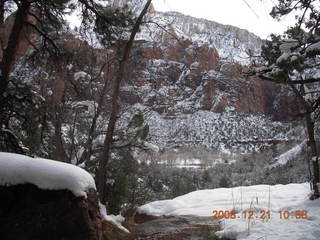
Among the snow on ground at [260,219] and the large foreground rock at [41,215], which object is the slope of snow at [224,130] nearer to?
the snow on ground at [260,219]

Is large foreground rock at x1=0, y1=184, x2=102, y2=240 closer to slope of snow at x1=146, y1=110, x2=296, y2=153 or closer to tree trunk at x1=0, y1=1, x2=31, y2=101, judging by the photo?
tree trunk at x1=0, y1=1, x2=31, y2=101

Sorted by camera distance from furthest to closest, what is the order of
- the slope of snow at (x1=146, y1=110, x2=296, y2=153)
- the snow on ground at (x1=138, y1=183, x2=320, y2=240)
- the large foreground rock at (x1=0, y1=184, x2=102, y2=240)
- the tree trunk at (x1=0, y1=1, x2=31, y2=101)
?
1. the slope of snow at (x1=146, y1=110, x2=296, y2=153)
2. the tree trunk at (x1=0, y1=1, x2=31, y2=101)
3. the snow on ground at (x1=138, y1=183, x2=320, y2=240)
4. the large foreground rock at (x1=0, y1=184, x2=102, y2=240)

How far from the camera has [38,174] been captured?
9.02ft

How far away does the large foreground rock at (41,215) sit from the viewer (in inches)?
104

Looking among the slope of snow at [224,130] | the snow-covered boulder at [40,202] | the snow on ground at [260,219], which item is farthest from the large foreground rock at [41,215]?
the slope of snow at [224,130]

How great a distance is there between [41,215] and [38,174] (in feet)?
1.26

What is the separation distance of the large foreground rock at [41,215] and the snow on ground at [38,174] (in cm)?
5

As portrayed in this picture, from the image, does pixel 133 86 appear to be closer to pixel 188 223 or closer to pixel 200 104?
pixel 188 223

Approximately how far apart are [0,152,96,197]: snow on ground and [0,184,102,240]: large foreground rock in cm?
5

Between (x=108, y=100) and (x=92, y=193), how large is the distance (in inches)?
329

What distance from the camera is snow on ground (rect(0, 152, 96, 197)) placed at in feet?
8.82

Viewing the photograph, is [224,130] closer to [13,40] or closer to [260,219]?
[260,219]

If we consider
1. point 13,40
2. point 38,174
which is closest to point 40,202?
point 38,174

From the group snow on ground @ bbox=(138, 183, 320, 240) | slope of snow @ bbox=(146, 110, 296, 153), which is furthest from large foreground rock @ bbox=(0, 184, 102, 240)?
slope of snow @ bbox=(146, 110, 296, 153)
